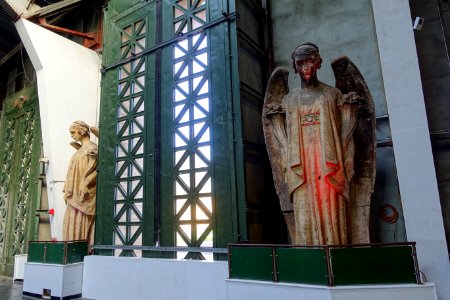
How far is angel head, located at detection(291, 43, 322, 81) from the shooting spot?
455 centimetres

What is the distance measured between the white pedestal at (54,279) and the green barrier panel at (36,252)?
111 mm

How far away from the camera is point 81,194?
306 inches

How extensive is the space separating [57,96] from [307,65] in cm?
737

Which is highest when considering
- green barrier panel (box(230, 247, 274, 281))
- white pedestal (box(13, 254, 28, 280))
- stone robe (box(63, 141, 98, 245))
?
stone robe (box(63, 141, 98, 245))

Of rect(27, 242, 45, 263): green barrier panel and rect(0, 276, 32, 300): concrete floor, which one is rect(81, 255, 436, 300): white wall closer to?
rect(27, 242, 45, 263): green barrier panel

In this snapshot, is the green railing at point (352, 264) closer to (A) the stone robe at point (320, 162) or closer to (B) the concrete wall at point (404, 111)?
(A) the stone robe at point (320, 162)

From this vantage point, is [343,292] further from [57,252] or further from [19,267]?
[19,267]

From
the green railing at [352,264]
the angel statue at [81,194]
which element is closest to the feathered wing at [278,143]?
the green railing at [352,264]

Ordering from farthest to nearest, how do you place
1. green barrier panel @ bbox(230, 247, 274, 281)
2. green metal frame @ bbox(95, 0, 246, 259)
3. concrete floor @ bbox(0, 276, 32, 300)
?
concrete floor @ bbox(0, 276, 32, 300), green metal frame @ bbox(95, 0, 246, 259), green barrier panel @ bbox(230, 247, 274, 281)

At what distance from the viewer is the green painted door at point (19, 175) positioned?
10625 millimetres

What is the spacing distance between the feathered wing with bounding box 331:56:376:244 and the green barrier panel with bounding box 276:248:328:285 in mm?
1020

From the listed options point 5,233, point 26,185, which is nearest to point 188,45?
point 26,185

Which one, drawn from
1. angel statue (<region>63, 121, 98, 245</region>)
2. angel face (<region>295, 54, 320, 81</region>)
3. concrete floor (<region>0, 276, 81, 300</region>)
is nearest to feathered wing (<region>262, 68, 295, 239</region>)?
angel face (<region>295, 54, 320, 81</region>)

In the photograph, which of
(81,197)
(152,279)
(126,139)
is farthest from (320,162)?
(81,197)
